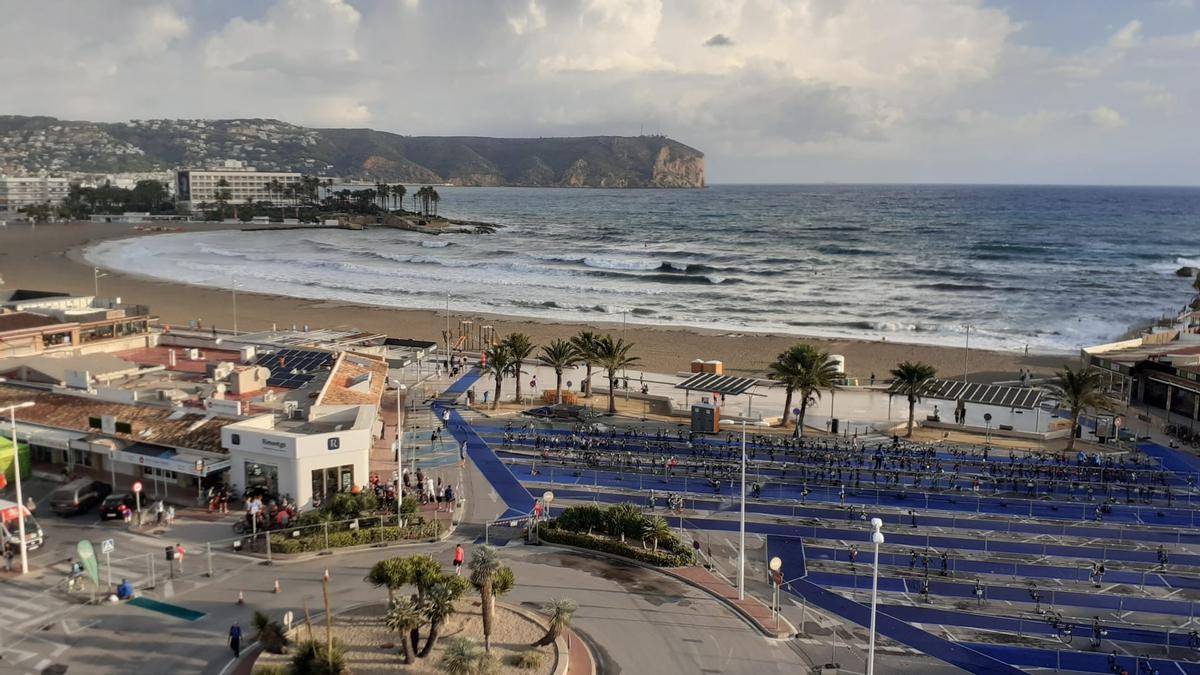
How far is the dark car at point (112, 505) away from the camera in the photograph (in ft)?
78.7

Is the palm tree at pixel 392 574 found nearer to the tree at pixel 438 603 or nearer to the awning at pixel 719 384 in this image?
the tree at pixel 438 603

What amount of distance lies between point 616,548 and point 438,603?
7.17 metres

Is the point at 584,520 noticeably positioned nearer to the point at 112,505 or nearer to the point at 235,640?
the point at 235,640

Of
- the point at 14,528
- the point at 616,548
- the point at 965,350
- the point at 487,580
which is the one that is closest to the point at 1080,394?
the point at 616,548

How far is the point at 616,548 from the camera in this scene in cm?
2228

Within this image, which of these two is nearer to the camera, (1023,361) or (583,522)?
(583,522)

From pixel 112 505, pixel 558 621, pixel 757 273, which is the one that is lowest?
pixel 112 505

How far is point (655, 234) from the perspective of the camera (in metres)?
148

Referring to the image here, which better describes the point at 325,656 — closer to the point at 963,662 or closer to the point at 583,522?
the point at 583,522

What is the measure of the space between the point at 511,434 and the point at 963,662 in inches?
799

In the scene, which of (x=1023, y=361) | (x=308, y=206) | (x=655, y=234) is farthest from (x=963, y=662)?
(x=308, y=206)

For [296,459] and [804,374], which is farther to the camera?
[804,374]

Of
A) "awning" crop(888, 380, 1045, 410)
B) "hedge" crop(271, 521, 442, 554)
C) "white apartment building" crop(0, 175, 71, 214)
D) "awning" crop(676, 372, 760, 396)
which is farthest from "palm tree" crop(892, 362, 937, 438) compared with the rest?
"white apartment building" crop(0, 175, 71, 214)

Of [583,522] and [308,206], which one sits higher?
[308,206]
